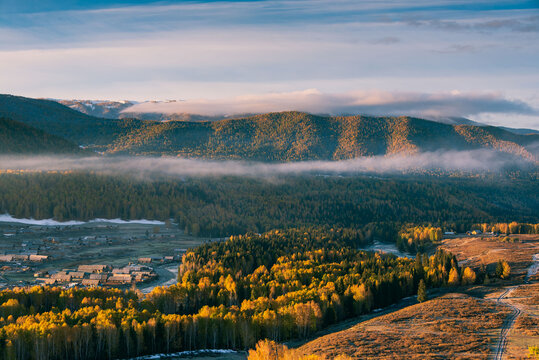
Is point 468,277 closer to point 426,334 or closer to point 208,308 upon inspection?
point 426,334

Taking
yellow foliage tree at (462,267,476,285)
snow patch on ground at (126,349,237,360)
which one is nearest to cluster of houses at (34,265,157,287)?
snow patch on ground at (126,349,237,360)

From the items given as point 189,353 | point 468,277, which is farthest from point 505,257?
point 189,353

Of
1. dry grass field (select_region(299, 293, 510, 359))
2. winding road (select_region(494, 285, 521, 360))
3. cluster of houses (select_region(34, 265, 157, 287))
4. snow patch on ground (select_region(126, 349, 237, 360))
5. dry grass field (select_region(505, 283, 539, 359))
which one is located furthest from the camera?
cluster of houses (select_region(34, 265, 157, 287))

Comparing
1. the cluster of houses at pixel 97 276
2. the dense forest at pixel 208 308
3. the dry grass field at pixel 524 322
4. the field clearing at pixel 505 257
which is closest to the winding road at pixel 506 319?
the dry grass field at pixel 524 322

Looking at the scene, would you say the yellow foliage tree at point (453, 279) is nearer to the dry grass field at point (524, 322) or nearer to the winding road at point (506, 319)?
the winding road at point (506, 319)

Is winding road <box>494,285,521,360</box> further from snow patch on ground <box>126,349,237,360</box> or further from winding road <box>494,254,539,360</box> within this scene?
snow patch on ground <box>126,349,237,360</box>

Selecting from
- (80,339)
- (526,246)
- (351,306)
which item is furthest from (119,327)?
(526,246)

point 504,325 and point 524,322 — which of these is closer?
point 504,325
